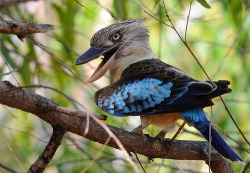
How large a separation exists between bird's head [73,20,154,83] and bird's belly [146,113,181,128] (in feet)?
1.65

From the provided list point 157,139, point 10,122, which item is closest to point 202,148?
point 157,139

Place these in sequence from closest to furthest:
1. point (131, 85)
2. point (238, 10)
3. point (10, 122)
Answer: point (238, 10) < point (131, 85) < point (10, 122)

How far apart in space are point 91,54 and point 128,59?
31cm

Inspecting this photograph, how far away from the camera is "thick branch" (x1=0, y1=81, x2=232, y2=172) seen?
207 cm

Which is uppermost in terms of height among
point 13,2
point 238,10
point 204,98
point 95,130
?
point 238,10

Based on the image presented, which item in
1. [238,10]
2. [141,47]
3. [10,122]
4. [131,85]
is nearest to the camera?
[238,10]

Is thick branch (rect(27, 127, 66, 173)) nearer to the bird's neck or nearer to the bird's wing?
the bird's wing

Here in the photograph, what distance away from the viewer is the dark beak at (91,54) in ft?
9.20

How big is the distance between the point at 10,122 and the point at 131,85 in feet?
11.2

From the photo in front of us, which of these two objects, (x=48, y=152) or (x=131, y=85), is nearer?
(x=48, y=152)

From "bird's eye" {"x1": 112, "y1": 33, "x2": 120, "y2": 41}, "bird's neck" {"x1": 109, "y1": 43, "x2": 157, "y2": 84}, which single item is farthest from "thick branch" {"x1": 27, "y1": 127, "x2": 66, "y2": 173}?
"bird's eye" {"x1": 112, "y1": 33, "x2": 120, "y2": 41}

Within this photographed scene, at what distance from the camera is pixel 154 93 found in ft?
8.33

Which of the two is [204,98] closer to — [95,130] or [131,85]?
[131,85]

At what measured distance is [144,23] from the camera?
3303 mm
